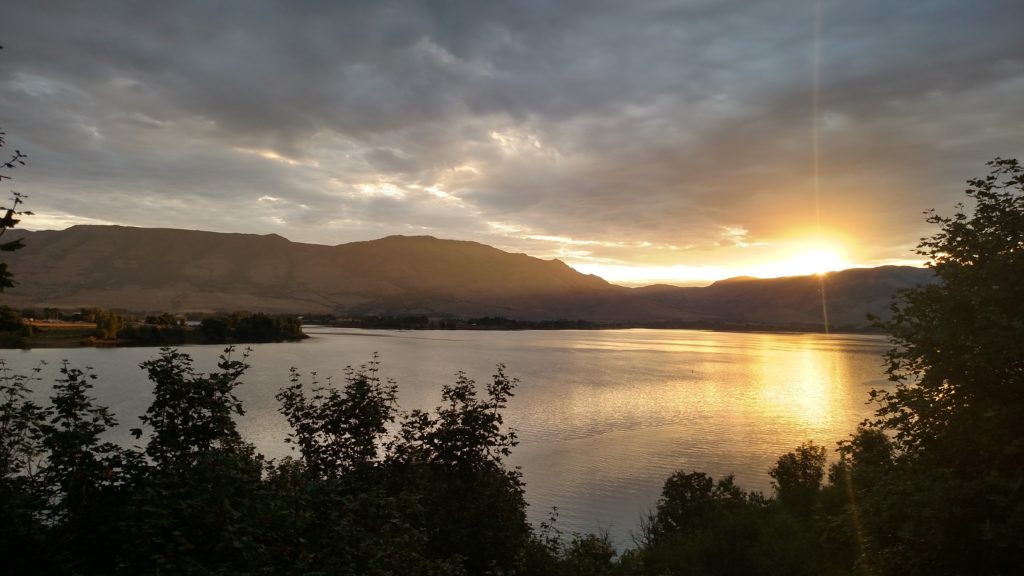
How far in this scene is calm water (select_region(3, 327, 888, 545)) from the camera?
47.8m

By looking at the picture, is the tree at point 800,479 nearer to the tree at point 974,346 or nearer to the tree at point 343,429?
the tree at point 974,346

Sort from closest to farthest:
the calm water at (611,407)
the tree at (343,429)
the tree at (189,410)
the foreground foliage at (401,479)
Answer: the foreground foliage at (401,479) < the tree at (189,410) < the tree at (343,429) < the calm water at (611,407)

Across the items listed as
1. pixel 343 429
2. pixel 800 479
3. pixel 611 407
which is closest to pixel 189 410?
pixel 343 429

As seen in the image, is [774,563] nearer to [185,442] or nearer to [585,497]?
[585,497]

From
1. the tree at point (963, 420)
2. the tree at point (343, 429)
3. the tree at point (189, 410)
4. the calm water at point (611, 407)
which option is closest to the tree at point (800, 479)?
the calm water at point (611, 407)

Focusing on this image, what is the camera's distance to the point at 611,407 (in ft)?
269

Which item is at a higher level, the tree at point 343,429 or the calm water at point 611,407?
the tree at point 343,429

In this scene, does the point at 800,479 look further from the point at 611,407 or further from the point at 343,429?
the point at 611,407

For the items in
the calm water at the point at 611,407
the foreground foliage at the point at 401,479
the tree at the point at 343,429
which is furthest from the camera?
the calm water at the point at 611,407

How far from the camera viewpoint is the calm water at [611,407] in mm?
47812

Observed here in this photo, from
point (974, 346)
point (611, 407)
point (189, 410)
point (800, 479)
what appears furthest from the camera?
point (611, 407)

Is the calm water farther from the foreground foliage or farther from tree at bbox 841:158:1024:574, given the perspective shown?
tree at bbox 841:158:1024:574

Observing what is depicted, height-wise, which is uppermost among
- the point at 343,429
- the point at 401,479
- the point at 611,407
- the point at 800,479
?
the point at 343,429

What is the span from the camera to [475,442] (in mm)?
21312
